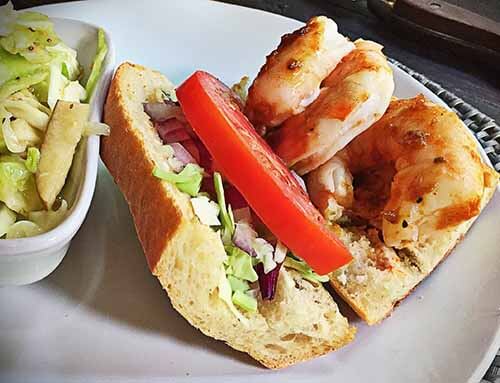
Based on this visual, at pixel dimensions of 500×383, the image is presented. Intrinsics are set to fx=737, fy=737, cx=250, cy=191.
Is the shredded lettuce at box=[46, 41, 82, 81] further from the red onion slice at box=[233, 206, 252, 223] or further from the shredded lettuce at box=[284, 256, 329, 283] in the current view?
the shredded lettuce at box=[284, 256, 329, 283]

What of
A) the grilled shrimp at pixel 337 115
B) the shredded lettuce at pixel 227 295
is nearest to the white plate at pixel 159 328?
the shredded lettuce at pixel 227 295

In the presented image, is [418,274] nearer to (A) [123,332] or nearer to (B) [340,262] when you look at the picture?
(B) [340,262]

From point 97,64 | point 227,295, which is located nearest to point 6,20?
point 97,64

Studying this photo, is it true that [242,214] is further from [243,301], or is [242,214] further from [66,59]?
[66,59]

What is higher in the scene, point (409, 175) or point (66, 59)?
point (409, 175)

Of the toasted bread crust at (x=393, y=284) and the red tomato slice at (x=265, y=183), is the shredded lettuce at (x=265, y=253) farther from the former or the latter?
the toasted bread crust at (x=393, y=284)

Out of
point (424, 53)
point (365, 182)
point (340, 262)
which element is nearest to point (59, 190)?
point (340, 262)
